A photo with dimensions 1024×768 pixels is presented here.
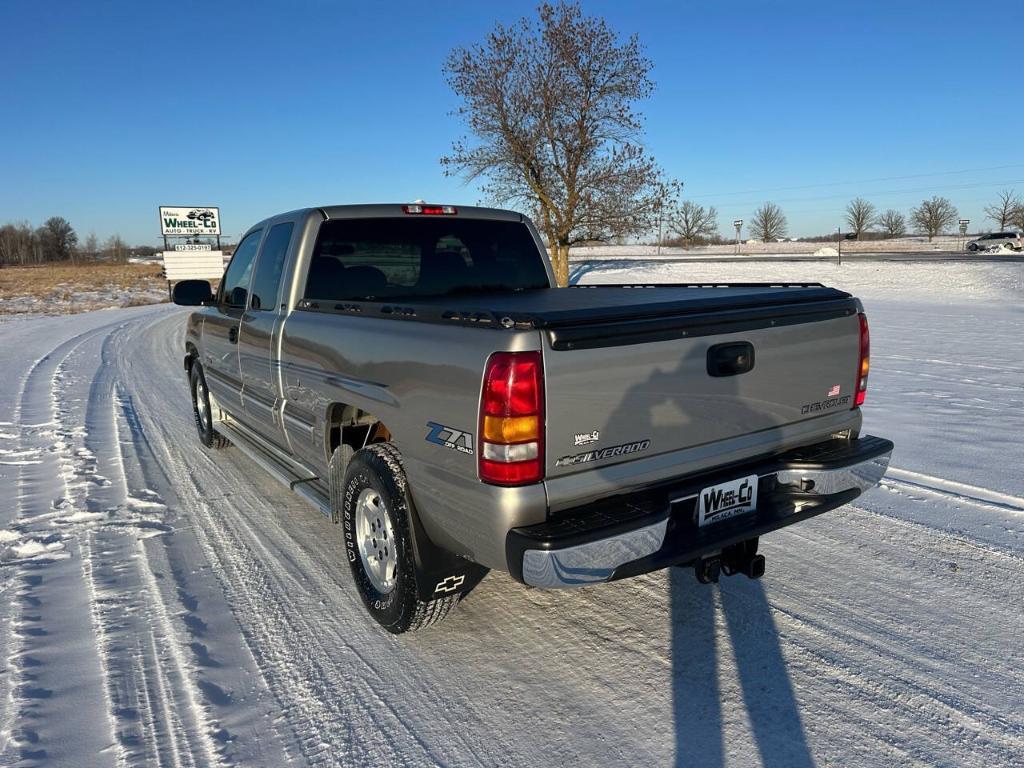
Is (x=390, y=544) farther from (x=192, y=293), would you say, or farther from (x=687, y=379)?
(x=192, y=293)

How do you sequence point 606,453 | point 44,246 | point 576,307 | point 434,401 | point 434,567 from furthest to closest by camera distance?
point 44,246
point 576,307
point 434,567
point 434,401
point 606,453

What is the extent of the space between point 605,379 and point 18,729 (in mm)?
2634

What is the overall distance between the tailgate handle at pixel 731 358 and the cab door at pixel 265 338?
8.64 ft

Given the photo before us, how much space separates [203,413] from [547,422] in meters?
5.04

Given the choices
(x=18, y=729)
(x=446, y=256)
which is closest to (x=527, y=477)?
(x=18, y=729)

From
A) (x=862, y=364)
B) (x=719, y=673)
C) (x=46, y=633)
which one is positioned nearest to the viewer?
(x=719, y=673)

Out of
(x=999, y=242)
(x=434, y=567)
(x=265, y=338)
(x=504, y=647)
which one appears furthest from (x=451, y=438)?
(x=999, y=242)

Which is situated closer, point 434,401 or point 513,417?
point 513,417

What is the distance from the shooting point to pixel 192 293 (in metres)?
5.72

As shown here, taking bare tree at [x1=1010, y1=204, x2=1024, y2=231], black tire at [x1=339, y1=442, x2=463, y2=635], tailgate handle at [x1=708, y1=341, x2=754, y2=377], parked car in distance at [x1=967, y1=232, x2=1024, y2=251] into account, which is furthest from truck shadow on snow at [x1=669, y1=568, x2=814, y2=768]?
bare tree at [x1=1010, y1=204, x2=1024, y2=231]

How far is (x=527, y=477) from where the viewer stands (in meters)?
2.55

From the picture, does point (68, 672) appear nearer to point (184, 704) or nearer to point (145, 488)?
point (184, 704)

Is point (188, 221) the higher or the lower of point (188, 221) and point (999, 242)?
the higher

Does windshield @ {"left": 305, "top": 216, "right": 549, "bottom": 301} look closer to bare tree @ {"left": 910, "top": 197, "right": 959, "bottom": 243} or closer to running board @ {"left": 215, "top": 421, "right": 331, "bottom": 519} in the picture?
running board @ {"left": 215, "top": 421, "right": 331, "bottom": 519}
